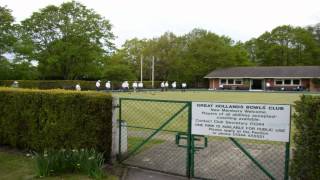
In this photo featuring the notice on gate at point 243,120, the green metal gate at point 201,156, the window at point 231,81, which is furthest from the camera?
the window at point 231,81

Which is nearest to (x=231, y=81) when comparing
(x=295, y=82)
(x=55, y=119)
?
(x=295, y=82)

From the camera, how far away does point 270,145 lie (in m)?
9.39

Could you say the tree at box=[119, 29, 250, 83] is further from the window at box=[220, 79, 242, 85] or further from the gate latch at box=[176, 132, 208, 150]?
the gate latch at box=[176, 132, 208, 150]

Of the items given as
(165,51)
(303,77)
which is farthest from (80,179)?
(165,51)

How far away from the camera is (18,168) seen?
7.46 m

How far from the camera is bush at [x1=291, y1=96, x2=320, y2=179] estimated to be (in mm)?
5266

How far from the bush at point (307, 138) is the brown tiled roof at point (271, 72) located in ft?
199

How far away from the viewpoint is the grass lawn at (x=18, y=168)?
678 centimetres

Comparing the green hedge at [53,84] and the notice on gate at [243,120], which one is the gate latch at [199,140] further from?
the green hedge at [53,84]

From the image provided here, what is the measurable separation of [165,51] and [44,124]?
7216 cm

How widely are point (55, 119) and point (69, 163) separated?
1634mm

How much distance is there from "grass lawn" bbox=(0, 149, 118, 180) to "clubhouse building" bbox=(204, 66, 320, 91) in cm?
5765

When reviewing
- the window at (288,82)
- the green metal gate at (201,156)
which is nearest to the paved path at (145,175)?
the green metal gate at (201,156)

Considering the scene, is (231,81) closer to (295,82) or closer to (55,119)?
(295,82)
